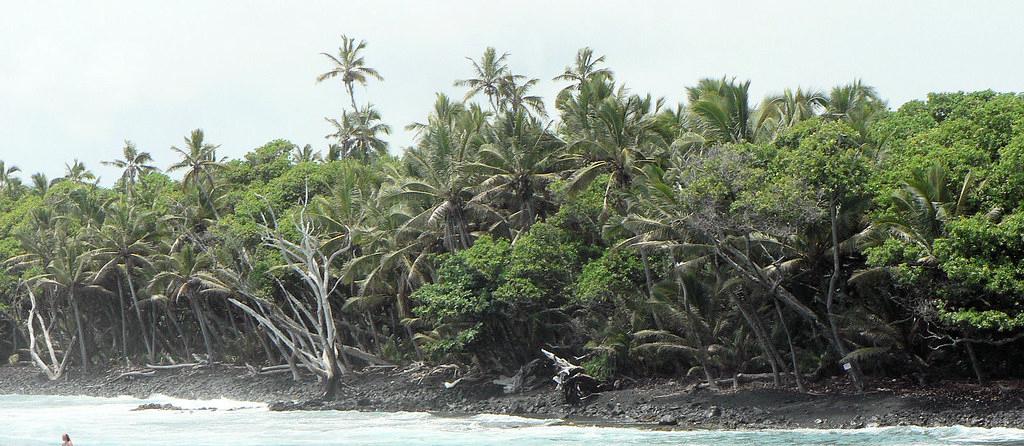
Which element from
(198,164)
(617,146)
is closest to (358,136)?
(198,164)

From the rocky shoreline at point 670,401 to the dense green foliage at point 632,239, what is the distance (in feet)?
2.62

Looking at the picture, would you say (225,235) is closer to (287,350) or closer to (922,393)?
(287,350)

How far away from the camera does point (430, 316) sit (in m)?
30.2

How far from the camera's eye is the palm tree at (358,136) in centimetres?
4788

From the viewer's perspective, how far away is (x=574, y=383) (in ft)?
89.0

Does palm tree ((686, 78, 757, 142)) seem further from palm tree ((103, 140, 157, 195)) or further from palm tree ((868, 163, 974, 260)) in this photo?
palm tree ((103, 140, 157, 195))

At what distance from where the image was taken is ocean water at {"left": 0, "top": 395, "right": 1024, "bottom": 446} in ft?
66.4

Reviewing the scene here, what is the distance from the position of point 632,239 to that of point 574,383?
4695 millimetres

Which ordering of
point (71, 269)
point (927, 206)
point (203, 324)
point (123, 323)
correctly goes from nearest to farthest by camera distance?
point (927, 206), point (203, 324), point (71, 269), point (123, 323)

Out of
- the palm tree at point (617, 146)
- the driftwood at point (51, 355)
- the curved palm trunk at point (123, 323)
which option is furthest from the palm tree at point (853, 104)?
the driftwood at point (51, 355)

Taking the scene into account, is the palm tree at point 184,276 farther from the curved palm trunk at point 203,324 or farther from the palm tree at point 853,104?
the palm tree at point 853,104

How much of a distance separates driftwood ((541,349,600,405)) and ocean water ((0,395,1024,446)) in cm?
135

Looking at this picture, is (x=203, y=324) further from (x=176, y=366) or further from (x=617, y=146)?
(x=617, y=146)

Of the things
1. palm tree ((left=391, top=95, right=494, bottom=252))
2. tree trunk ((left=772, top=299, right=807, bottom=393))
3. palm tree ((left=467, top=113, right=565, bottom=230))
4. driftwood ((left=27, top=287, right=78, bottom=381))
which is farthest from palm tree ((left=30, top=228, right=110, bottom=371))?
tree trunk ((left=772, top=299, right=807, bottom=393))
